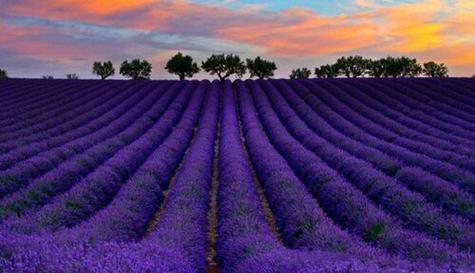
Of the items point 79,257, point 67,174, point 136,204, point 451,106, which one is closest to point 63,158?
point 67,174

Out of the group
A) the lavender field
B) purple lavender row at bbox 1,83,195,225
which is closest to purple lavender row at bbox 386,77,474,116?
the lavender field

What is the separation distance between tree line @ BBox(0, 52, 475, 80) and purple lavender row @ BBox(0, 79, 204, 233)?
43091 mm

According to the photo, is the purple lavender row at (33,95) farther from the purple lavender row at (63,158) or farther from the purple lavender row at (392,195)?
the purple lavender row at (392,195)

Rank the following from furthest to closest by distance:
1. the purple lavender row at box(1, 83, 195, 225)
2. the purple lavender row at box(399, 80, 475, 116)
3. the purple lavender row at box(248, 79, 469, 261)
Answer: the purple lavender row at box(399, 80, 475, 116), the purple lavender row at box(1, 83, 195, 225), the purple lavender row at box(248, 79, 469, 261)

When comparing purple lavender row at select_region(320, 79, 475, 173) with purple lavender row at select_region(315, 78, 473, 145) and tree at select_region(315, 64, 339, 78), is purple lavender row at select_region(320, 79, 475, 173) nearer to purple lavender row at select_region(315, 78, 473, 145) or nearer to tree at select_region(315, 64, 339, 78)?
purple lavender row at select_region(315, 78, 473, 145)

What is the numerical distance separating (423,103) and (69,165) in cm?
2080

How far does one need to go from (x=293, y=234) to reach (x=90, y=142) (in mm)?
11855

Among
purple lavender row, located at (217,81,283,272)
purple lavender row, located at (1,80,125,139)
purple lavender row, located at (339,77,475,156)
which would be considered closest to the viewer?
purple lavender row, located at (217,81,283,272)

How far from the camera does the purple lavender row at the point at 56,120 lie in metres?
21.3

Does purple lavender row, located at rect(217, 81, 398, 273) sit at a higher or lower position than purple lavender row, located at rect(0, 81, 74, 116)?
higher

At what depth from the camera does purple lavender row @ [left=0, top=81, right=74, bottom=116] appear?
29644 millimetres

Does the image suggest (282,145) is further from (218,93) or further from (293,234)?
(218,93)

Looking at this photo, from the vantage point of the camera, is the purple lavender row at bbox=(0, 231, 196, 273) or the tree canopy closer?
the purple lavender row at bbox=(0, 231, 196, 273)

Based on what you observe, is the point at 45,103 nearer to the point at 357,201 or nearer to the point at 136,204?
the point at 136,204
